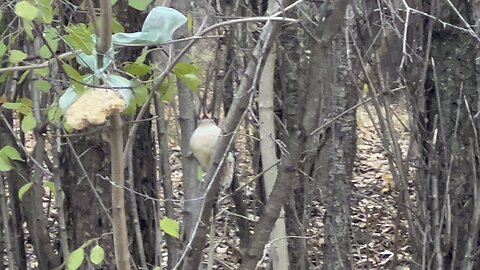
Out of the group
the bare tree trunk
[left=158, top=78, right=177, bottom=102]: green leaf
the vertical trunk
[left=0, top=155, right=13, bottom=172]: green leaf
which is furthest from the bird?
the vertical trunk

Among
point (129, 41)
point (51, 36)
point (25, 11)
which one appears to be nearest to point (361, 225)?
point (51, 36)

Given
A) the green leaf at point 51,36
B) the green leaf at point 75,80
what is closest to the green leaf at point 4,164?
the green leaf at point 51,36

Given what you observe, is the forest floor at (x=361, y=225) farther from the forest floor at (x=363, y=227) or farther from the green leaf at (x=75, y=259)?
the green leaf at (x=75, y=259)

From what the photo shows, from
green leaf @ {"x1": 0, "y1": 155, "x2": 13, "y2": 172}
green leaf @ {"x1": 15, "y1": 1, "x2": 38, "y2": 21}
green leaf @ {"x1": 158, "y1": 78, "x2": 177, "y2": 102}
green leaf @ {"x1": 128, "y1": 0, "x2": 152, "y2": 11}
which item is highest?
green leaf @ {"x1": 128, "y1": 0, "x2": 152, "y2": 11}

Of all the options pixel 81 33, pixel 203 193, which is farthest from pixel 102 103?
pixel 203 193

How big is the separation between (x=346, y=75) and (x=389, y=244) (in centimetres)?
241

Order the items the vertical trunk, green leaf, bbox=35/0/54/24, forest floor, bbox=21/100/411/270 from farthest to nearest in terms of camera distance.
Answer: forest floor, bbox=21/100/411/270 < the vertical trunk < green leaf, bbox=35/0/54/24

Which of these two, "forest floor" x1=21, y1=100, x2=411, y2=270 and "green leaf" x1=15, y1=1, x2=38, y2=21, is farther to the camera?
"forest floor" x1=21, y1=100, x2=411, y2=270

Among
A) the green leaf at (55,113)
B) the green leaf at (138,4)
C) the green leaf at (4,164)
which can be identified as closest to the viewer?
the green leaf at (138,4)

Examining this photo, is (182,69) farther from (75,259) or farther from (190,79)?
(75,259)

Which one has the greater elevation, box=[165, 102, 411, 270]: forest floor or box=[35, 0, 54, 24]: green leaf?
box=[35, 0, 54, 24]: green leaf

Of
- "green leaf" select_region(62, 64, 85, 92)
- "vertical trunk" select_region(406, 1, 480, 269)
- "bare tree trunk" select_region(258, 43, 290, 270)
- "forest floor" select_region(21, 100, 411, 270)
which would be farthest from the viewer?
"forest floor" select_region(21, 100, 411, 270)

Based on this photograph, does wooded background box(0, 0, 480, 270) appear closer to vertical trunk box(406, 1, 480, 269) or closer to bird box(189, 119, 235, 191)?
vertical trunk box(406, 1, 480, 269)

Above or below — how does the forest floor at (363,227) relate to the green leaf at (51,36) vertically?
below
